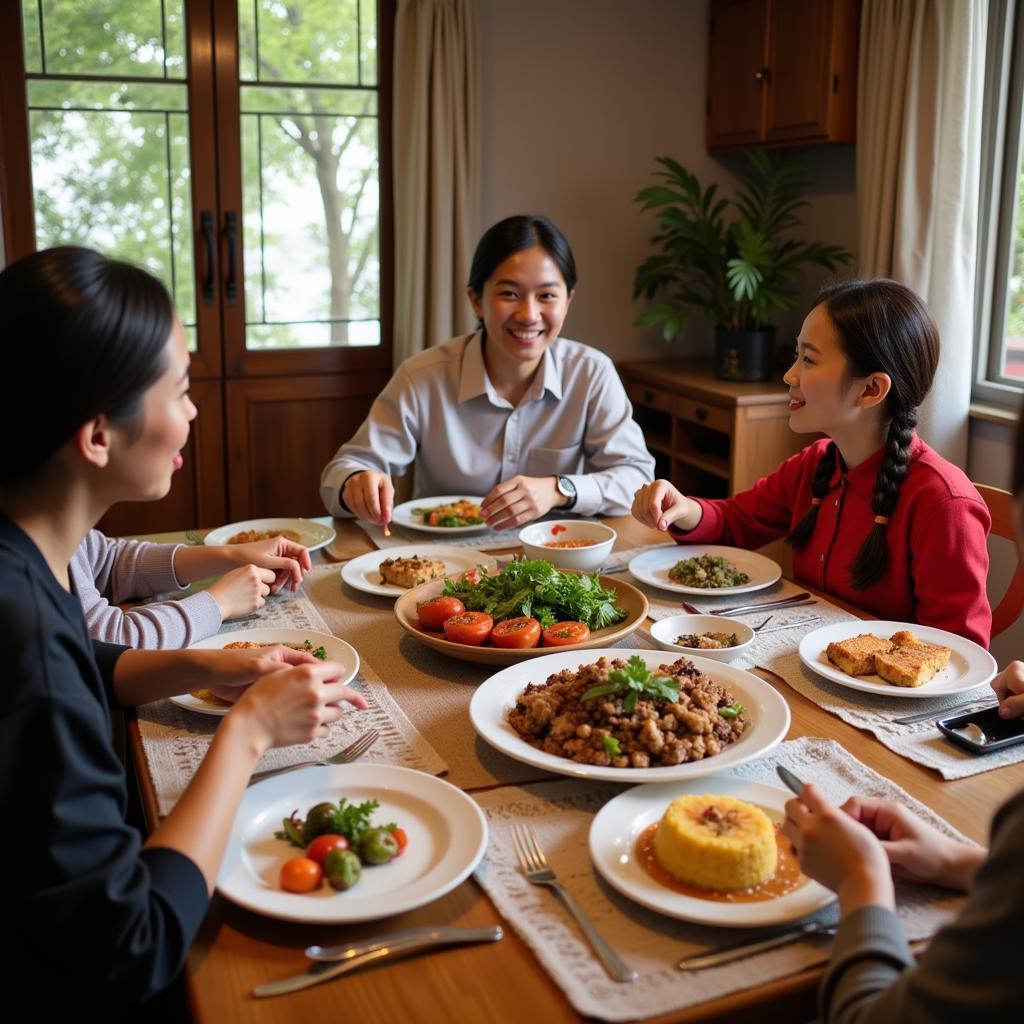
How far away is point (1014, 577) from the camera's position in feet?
7.16

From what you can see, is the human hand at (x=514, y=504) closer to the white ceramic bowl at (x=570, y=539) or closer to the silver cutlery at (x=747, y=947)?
the white ceramic bowl at (x=570, y=539)

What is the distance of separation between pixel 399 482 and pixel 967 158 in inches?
91.9

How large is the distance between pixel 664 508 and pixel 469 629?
0.71 metres

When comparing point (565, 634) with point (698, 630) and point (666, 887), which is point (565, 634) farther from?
point (666, 887)

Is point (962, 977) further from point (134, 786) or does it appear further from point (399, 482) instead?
→ point (399, 482)

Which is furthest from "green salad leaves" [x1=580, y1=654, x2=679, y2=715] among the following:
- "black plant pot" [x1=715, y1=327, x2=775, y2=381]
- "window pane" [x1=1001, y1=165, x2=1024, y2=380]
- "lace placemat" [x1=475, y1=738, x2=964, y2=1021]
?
"black plant pot" [x1=715, y1=327, x2=775, y2=381]

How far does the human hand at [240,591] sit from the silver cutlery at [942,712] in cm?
104

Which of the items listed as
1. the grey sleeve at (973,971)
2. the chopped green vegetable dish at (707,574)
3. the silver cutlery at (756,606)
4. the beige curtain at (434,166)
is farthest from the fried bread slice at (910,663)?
the beige curtain at (434,166)

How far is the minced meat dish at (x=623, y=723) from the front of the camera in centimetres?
131

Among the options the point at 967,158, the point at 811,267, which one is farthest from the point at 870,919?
the point at 811,267

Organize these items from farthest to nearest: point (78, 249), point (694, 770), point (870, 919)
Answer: point (694, 770) < point (78, 249) < point (870, 919)

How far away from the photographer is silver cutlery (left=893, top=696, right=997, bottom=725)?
4.91 ft

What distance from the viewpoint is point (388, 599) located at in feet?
6.58

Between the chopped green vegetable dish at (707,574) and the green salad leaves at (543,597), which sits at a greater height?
the green salad leaves at (543,597)
